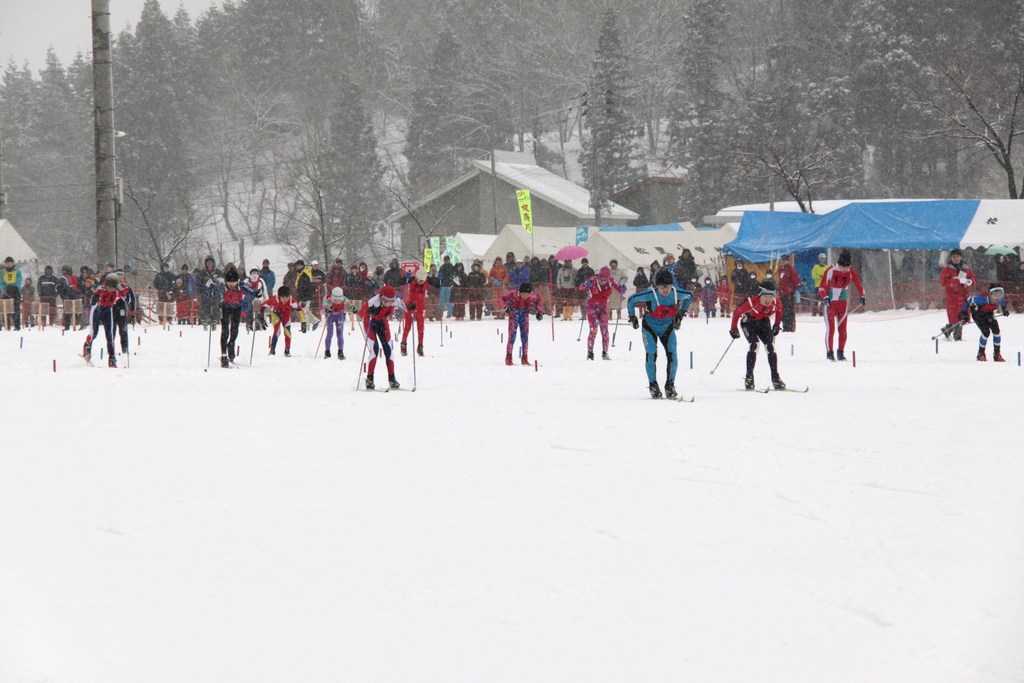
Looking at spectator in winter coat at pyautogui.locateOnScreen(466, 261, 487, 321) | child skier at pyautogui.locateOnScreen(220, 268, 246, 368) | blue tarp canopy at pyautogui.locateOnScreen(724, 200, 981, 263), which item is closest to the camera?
child skier at pyautogui.locateOnScreen(220, 268, 246, 368)

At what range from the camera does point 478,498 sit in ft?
26.3

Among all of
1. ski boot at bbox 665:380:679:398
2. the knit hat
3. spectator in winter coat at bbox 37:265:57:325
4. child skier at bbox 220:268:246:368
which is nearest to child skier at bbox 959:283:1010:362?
the knit hat

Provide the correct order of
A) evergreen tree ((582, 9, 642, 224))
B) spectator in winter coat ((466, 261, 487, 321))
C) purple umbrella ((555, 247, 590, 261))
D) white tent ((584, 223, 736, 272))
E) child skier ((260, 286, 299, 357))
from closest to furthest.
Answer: child skier ((260, 286, 299, 357))
spectator in winter coat ((466, 261, 487, 321))
purple umbrella ((555, 247, 590, 261))
white tent ((584, 223, 736, 272))
evergreen tree ((582, 9, 642, 224))

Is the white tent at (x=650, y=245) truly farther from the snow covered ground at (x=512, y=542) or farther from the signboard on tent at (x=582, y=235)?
the snow covered ground at (x=512, y=542)

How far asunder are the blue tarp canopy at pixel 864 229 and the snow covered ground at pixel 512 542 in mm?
20764

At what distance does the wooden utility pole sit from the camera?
61.4 feet

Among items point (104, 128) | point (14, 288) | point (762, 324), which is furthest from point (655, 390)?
point (14, 288)

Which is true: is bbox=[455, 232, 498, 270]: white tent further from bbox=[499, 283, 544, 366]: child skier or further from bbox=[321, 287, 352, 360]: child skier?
bbox=[499, 283, 544, 366]: child skier

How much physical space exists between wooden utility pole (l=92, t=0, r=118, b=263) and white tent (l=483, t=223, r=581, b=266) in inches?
888

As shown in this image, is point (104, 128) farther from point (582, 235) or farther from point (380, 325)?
point (582, 235)

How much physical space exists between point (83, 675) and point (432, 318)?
1153 inches

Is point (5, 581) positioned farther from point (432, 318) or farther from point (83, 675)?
point (432, 318)

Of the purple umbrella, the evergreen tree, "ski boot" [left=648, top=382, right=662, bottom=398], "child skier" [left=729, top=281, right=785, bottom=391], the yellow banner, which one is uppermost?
the evergreen tree

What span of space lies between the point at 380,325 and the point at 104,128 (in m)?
5.96
